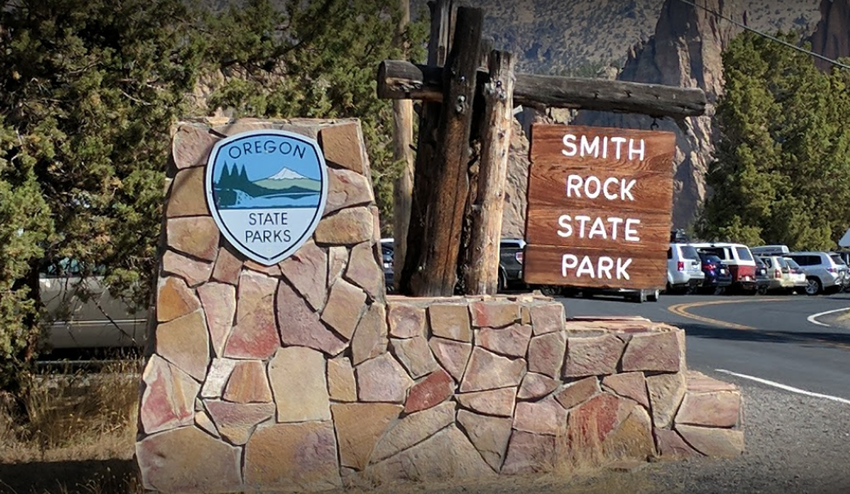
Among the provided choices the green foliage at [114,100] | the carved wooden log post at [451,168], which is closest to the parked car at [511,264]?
the green foliage at [114,100]

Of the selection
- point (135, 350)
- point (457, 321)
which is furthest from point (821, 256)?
point (457, 321)

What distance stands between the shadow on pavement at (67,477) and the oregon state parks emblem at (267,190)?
1.77m

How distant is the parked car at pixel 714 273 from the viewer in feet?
139

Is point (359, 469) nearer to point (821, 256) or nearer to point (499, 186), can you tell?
point (499, 186)

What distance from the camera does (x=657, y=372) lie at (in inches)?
328

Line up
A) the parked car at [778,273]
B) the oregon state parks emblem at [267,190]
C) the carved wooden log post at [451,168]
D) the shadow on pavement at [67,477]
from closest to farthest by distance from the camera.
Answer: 1. the oregon state parks emblem at [267,190]
2. the shadow on pavement at [67,477]
3. the carved wooden log post at [451,168]
4. the parked car at [778,273]

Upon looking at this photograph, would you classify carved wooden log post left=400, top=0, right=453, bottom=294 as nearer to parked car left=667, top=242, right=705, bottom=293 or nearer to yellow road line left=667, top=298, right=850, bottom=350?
yellow road line left=667, top=298, right=850, bottom=350

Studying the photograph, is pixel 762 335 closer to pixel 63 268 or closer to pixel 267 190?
pixel 63 268

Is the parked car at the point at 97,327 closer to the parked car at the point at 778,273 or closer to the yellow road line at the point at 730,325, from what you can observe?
the yellow road line at the point at 730,325

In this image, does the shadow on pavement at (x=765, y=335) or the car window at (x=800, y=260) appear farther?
the car window at (x=800, y=260)

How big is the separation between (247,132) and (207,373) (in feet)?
5.34

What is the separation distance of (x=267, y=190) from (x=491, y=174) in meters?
1.70

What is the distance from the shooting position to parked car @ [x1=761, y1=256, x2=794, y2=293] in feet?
149

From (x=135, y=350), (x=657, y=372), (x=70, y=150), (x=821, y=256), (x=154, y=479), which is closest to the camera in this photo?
(x=154, y=479)
